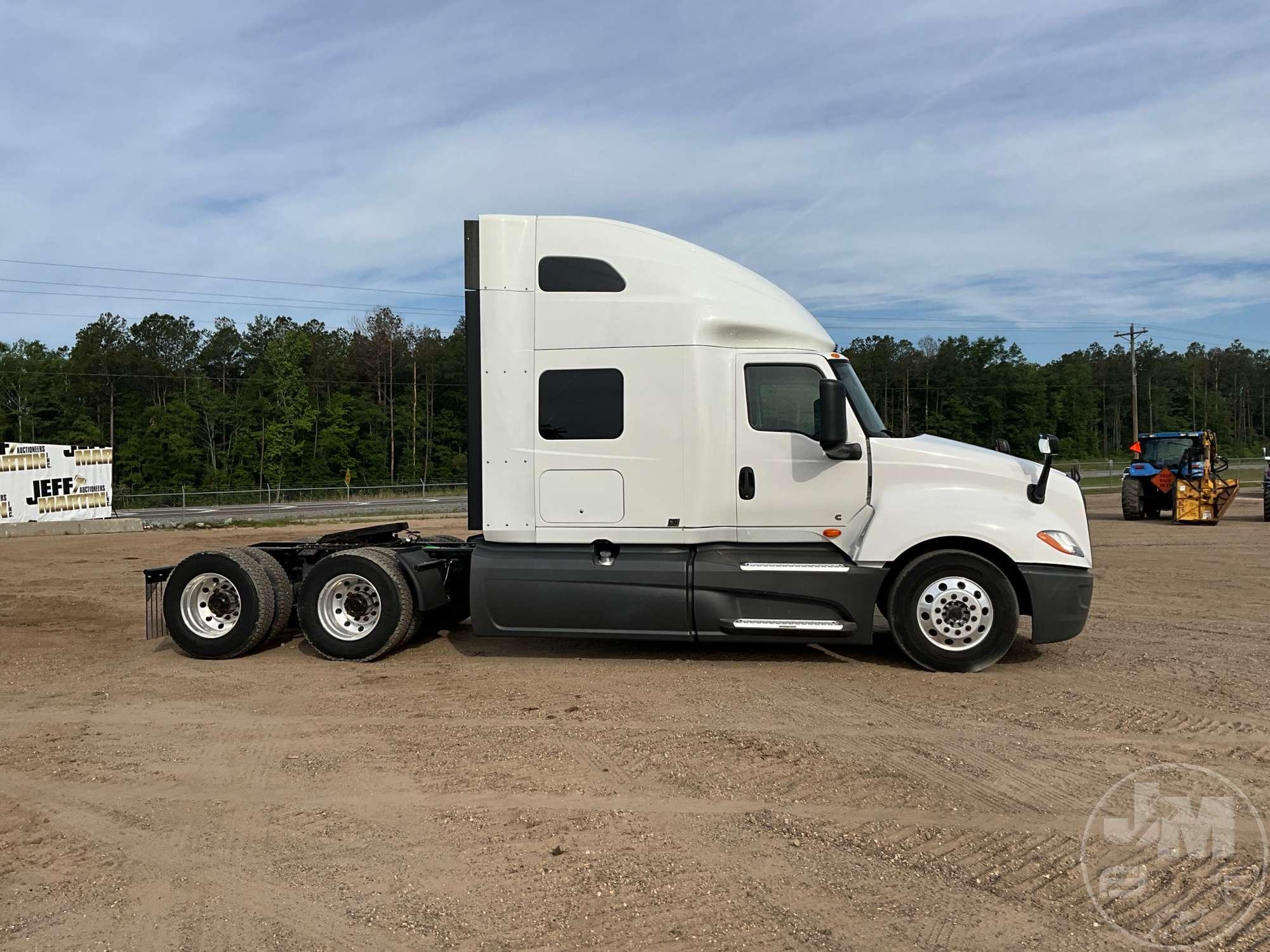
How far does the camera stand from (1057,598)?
6.73 m

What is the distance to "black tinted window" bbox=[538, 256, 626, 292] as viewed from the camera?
23.8 feet

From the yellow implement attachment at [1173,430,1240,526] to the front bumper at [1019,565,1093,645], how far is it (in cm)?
1819

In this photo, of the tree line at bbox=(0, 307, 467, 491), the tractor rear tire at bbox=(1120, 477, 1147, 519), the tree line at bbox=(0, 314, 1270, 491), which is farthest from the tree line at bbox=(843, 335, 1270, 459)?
the tractor rear tire at bbox=(1120, 477, 1147, 519)

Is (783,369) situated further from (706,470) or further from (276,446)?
(276,446)

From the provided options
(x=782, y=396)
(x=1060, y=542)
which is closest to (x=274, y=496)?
(x=782, y=396)

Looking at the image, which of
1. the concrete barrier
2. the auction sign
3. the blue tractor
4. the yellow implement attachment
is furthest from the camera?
the auction sign

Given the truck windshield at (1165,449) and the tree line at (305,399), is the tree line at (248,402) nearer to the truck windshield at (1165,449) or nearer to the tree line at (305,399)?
the tree line at (305,399)

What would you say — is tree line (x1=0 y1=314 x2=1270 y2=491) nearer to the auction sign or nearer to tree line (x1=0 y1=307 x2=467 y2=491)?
tree line (x1=0 y1=307 x2=467 y2=491)

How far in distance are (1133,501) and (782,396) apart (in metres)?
20.5

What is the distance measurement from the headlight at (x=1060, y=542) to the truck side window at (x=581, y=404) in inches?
136

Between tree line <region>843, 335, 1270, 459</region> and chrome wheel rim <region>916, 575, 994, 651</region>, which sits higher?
tree line <region>843, 335, 1270, 459</region>

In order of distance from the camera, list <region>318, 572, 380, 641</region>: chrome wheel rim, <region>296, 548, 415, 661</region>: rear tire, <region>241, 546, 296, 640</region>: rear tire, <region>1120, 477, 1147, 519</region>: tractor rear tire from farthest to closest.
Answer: <region>1120, 477, 1147, 519</region>: tractor rear tire, <region>241, 546, 296, 640</region>: rear tire, <region>318, 572, 380, 641</region>: chrome wheel rim, <region>296, 548, 415, 661</region>: rear tire

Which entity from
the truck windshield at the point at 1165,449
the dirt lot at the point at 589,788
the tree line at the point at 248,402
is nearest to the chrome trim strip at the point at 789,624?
the dirt lot at the point at 589,788

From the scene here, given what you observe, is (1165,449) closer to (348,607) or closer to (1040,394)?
(348,607)
